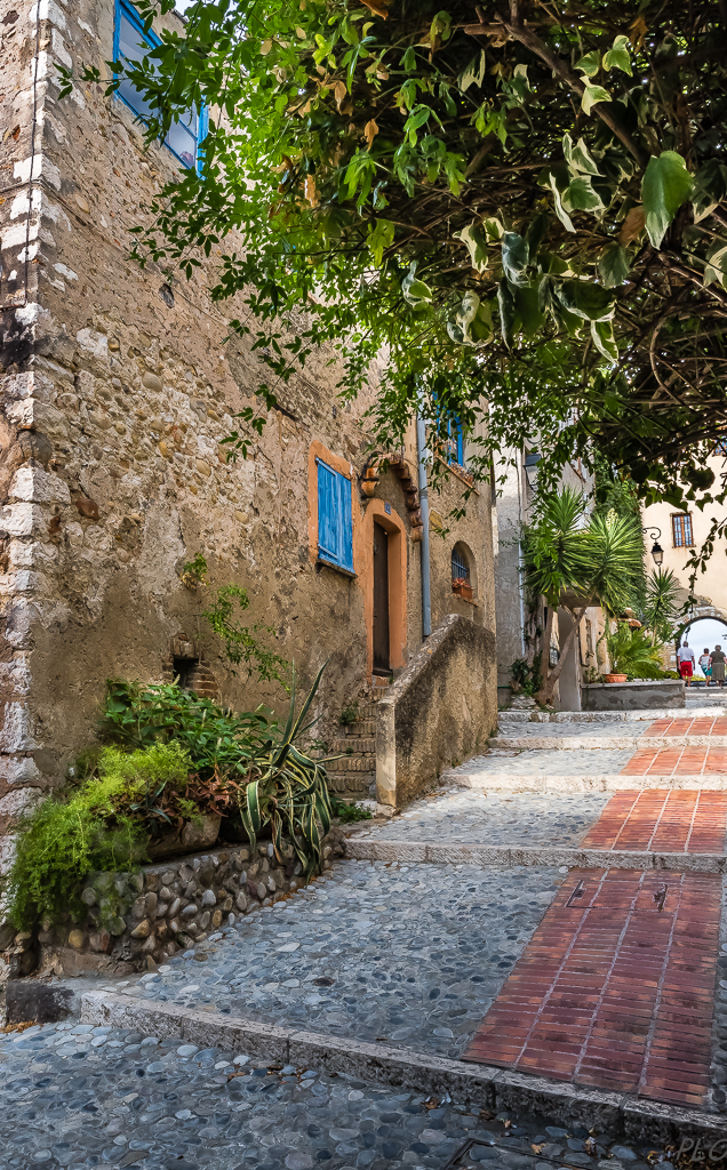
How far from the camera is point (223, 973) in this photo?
3.63 metres

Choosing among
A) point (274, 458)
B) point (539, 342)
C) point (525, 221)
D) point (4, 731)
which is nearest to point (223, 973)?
point (4, 731)

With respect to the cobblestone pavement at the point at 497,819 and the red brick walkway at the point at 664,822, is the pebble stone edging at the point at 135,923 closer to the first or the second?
the cobblestone pavement at the point at 497,819

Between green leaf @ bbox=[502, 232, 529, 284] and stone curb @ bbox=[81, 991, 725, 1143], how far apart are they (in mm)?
2195

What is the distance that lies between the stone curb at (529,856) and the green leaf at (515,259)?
369 centimetres

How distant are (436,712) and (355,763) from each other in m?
0.84

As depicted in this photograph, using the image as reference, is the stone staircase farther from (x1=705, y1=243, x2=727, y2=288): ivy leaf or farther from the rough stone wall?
(x1=705, y1=243, x2=727, y2=288): ivy leaf

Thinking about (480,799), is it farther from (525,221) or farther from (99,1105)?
(525,221)

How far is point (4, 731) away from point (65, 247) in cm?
274

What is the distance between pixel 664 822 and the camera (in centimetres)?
523

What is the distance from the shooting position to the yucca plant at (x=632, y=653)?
18938mm

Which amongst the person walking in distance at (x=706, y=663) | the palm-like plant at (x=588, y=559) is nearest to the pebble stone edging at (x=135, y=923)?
the palm-like plant at (x=588, y=559)

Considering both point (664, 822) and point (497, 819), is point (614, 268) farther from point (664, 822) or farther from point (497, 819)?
point (497, 819)

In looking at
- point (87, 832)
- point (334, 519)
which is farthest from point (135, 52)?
→ point (87, 832)

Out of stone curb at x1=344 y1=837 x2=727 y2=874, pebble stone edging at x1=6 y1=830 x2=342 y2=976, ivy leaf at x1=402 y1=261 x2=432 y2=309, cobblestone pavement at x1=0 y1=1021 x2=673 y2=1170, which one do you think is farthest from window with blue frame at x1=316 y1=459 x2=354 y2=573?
ivy leaf at x1=402 y1=261 x2=432 y2=309
